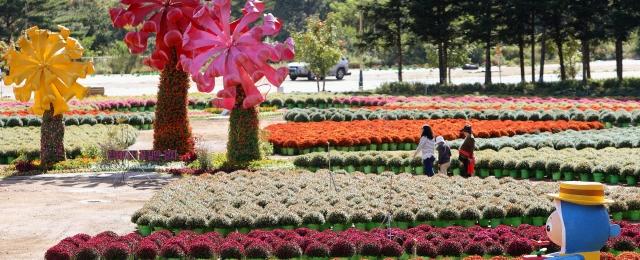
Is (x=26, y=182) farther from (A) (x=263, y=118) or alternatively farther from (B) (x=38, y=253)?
(A) (x=263, y=118)

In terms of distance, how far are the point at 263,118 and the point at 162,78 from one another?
42.4 feet

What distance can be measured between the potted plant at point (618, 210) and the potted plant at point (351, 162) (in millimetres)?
7872

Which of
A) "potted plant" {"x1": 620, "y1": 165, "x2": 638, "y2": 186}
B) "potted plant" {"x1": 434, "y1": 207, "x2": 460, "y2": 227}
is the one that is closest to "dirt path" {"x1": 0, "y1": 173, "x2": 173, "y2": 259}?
"potted plant" {"x1": 434, "y1": 207, "x2": 460, "y2": 227}

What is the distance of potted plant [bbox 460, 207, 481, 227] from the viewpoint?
17.2 m

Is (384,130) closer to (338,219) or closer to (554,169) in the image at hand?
(554,169)

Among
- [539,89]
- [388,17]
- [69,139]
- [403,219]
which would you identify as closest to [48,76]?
[69,139]

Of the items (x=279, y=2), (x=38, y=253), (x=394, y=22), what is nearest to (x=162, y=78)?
(x=38, y=253)

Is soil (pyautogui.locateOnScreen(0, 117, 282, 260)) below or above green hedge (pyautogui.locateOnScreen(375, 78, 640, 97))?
below

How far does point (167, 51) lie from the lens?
87.5 feet

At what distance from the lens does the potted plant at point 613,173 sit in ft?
73.5

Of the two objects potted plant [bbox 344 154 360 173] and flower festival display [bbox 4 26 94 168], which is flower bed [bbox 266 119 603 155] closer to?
potted plant [bbox 344 154 360 173]

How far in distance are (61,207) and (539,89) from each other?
3256 centimetres

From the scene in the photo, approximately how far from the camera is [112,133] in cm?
2694

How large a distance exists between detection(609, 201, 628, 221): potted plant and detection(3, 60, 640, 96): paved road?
35867 mm
